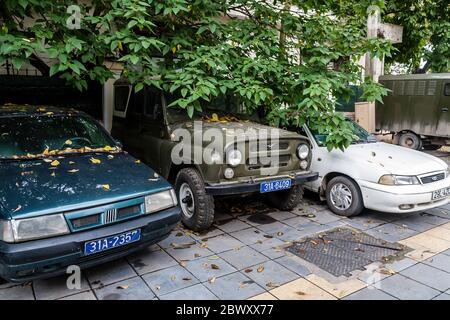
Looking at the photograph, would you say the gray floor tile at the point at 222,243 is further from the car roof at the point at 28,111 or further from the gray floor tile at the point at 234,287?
the car roof at the point at 28,111

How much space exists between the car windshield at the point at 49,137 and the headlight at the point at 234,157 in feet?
4.48

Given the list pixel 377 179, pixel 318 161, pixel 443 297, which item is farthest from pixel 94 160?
pixel 443 297

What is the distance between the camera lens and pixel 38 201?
299cm

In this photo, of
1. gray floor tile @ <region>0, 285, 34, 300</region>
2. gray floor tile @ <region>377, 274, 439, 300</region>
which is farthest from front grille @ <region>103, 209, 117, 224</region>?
gray floor tile @ <region>377, 274, 439, 300</region>

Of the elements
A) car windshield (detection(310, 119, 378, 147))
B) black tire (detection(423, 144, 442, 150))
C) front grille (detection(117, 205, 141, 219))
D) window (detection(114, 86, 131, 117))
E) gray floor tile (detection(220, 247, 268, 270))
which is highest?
window (detection(114, 86, 131, 117))

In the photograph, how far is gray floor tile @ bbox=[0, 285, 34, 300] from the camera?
3129mm

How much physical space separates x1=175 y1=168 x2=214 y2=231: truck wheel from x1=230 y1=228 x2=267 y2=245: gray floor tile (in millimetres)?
396

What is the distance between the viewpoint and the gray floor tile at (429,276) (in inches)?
137

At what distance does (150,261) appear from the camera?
384cm

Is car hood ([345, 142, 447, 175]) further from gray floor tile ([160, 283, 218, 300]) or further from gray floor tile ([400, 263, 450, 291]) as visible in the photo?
gray floor tile ([160, 283, 218, 300])

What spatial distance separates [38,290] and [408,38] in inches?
428

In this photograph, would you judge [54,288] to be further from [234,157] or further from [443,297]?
[443,297]

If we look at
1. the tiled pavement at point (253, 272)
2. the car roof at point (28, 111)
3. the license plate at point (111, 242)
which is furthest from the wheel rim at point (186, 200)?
the car roof at point (28, 111)
